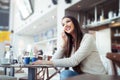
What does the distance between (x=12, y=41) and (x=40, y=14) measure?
16.5ft

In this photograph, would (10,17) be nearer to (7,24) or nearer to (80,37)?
(7,24)

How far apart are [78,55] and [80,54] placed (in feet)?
0.06

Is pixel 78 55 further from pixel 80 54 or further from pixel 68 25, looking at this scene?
pixel 68 25

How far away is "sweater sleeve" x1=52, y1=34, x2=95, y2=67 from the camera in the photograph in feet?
4.59

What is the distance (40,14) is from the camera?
6371mm

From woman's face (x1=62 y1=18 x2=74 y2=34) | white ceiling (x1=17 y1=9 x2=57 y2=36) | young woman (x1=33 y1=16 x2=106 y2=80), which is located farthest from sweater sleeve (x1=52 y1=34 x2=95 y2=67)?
white ceiling (x1=17 y1=9 x2=57 y2=36)

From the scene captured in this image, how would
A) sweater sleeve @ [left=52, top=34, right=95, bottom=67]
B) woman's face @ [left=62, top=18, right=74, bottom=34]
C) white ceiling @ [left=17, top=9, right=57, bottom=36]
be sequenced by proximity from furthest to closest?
white ceiling @ [left=17, top=9, right=57, bottom=36], woman's face @ [left=62, top=18, right=74, bottom=34], sweater sleeve @ [left=52, top=34, right=95, bottom=67]

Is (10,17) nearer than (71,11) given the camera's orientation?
No

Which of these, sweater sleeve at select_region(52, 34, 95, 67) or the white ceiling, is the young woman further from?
the white ceiling

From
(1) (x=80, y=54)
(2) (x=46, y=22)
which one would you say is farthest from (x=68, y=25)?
(2) (x=46, y=22)

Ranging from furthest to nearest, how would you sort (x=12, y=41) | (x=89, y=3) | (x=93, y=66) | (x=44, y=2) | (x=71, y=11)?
(x=12, y=41) < (x=44, y=2) < (x=71, y=11) < (x=89, y=3) < (x=93, y=66)

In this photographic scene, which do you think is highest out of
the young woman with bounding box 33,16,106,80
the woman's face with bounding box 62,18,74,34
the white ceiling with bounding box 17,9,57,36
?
the white ceiling with bounding box 17,9,57,36

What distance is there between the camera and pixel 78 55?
4.69 ft

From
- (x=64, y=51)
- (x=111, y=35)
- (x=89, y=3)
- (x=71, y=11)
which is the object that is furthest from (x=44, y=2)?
(x=64, y=51)
